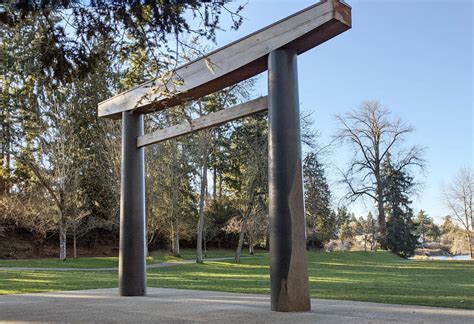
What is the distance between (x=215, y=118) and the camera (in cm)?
710

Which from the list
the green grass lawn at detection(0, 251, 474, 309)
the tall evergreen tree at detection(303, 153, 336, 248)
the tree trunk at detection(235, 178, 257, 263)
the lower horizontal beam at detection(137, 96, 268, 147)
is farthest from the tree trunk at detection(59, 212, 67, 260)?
the lower horizontal beam at detection(137, 96, 268, 147)

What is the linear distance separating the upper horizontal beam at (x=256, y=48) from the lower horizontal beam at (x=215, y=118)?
48 centimetres

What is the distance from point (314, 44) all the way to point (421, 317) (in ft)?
12.0

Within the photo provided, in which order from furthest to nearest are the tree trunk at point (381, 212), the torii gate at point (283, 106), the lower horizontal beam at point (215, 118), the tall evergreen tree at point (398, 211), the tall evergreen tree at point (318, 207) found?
the tall evergreen tree at point (398, 211), the tall evergreen tree at point (318, 207), the tree trunk at point (381, 212), the lower horizontal beam at point (215, 118), the torii gate at point (283, 106)

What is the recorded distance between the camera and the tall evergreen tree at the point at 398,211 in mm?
37719

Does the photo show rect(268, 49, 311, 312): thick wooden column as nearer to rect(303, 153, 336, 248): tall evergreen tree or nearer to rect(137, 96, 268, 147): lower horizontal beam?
rect(137, 96, 268, 147): lower horizontal beam

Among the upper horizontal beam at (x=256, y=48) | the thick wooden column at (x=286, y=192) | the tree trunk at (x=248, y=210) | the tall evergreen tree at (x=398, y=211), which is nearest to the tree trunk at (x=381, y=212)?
the tall evergreen tree at (x=398, y=211)

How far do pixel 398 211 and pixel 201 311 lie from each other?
37.5m

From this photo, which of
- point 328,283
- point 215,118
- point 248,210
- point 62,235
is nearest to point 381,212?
point 248,210

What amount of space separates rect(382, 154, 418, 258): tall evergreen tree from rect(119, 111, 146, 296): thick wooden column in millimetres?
31735

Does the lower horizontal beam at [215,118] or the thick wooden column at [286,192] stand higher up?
the lower horizontal beam at [215,118]

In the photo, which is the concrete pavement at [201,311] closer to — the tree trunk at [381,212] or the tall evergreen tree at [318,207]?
the tall evergreen tree at [318,207]

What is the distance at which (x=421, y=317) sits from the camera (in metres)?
5.36

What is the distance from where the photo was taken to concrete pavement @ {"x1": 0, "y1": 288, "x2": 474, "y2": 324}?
5.41m
